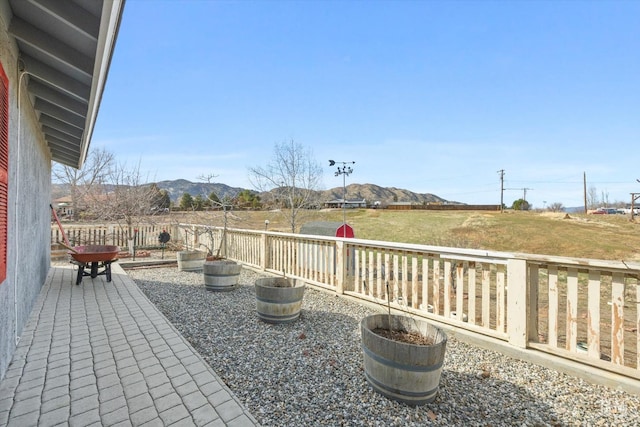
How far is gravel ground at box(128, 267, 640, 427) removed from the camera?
1.96 m

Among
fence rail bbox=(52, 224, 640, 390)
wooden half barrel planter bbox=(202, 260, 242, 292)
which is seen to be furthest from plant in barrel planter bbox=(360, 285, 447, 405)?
wooden half barrel planter bbox=(202, 260, 242, 292)

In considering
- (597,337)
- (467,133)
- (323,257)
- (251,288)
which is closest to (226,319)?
(251,288)

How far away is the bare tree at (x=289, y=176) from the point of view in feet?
48.2

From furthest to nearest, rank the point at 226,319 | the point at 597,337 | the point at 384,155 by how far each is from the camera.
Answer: the point at 384,155 < the point at 226,319 < the point at 597,337

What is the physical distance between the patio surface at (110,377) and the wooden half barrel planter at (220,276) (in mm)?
1381

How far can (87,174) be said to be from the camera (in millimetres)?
23203

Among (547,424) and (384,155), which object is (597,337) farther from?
(384,155)

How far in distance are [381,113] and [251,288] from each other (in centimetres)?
1272

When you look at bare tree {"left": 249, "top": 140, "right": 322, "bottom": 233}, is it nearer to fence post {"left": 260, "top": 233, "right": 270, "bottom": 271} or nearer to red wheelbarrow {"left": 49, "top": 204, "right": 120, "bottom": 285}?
fence post {"left": 260, "top": 233, "right": 270, "bottom": 271}

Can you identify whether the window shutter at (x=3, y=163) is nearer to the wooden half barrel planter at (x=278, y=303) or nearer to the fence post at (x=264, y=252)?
the wooden half barrel planter at (x=278, y=303)

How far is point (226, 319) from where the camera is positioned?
3.92 metres

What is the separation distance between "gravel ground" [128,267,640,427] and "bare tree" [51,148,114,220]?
971 inches

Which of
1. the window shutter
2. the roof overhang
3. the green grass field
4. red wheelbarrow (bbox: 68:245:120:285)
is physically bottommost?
the green grass field

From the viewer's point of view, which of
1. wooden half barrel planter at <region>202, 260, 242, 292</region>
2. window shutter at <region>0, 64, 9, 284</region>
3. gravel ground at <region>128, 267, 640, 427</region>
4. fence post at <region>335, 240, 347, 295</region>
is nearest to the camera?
gravel ground at <region>128, 267, 640, 427</region>
